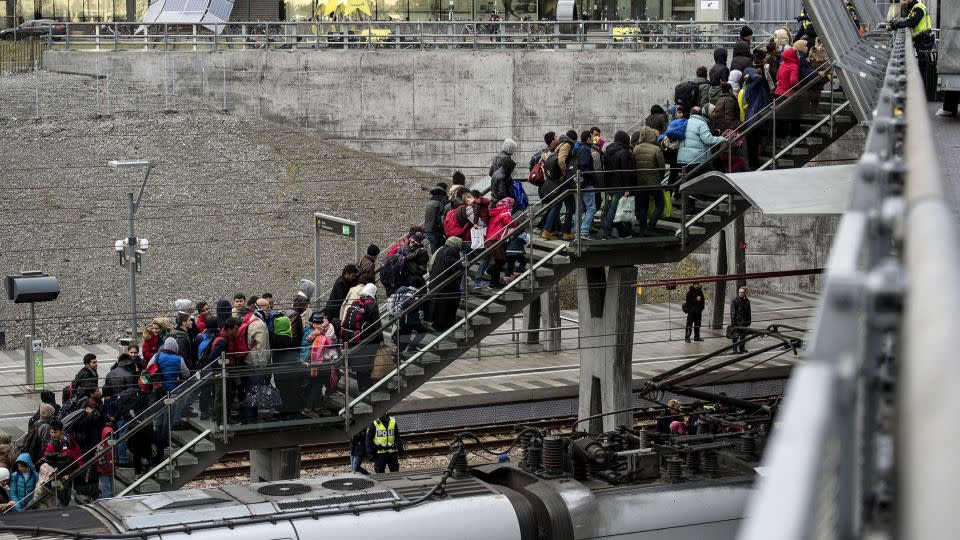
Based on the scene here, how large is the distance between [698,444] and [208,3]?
43.1 m

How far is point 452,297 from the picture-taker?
20.6 m

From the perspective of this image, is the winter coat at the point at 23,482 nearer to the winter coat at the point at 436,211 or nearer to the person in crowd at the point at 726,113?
the winter coat at the point at 436,211

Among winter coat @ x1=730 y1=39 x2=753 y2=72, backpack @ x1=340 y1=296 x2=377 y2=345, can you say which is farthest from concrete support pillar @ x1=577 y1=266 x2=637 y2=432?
backpack @ x1=340 y1=296 x2=377 y2=345

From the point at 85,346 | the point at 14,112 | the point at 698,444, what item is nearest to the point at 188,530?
the point at 698,444

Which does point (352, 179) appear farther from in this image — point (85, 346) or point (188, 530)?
point (188, 530)

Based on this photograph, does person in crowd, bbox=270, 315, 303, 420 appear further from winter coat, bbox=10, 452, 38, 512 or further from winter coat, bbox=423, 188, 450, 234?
winter coat, bbox=423, 188, 450, 234

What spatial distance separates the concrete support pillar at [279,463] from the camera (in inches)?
769

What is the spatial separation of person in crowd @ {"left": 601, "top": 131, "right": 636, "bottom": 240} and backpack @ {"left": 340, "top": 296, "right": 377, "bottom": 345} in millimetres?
3876

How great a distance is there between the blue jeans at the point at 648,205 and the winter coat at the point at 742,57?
11.0 feet

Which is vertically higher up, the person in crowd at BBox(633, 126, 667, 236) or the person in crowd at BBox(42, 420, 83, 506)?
the person in crowd at BBox(633, 126, 667, 236)

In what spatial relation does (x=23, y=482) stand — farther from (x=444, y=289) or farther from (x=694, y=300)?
(x=694, y=300)

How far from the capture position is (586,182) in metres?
21.6

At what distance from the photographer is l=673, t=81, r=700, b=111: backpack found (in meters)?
23.2

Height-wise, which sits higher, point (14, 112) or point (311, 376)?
point (14, 112)
